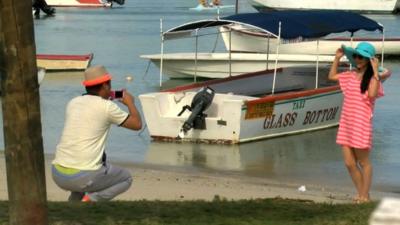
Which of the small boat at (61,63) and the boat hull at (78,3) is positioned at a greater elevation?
the small boat at (61,63)

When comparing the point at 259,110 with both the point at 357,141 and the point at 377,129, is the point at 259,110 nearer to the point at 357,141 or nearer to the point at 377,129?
the point at 377,129

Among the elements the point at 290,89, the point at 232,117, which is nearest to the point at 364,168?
the point at 232,117

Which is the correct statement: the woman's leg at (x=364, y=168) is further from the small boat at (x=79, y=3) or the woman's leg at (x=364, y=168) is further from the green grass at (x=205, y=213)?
the small boat at (x=79, y=3)

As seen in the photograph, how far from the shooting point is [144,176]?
502 inches

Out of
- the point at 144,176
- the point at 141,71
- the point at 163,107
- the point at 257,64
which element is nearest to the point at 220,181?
the point at 144,176

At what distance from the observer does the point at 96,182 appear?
7.45 metres

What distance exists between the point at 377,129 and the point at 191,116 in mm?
4390

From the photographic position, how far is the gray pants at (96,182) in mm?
7402

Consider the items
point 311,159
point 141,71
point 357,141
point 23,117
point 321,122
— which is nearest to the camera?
point 23,117

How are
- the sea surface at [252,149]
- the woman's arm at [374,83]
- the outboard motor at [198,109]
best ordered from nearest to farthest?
1. the woman's arm at [374,83]
2. the sea surface at [252,149]
3. the outboard motor at [198,109]

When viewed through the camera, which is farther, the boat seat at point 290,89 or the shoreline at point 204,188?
the boat seat at point 290,89

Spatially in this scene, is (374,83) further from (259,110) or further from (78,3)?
(78,3)

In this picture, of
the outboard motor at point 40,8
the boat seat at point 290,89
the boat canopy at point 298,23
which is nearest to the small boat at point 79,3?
the outboard motor at point 40,8

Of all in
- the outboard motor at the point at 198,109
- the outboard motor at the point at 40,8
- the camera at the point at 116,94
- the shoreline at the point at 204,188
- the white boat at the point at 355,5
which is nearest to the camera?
the camera at the point at 116,94
